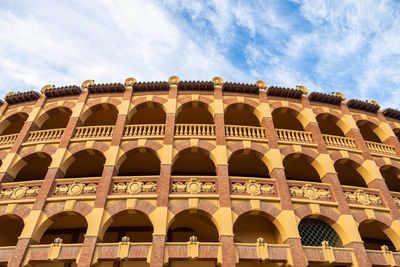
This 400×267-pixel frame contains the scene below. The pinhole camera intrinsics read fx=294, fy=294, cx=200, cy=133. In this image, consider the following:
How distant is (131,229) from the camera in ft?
55.8

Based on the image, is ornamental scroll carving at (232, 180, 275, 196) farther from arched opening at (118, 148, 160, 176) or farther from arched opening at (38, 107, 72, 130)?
arched opening at (38, 107, 72, 130)

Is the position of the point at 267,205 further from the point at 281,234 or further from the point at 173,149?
the point at 173,149

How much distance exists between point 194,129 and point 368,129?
13.5m

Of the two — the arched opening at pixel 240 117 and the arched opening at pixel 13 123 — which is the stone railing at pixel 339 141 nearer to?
the arched opening at pixel 240 117

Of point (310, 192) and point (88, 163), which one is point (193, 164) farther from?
point (310, 192)

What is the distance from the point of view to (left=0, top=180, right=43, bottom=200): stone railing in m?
15.5

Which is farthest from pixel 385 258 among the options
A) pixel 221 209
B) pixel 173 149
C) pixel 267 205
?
pixel 173 149

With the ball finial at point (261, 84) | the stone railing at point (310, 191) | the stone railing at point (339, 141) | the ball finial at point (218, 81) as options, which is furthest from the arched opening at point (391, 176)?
the ball finial at point (218, 81)

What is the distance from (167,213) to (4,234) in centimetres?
1041

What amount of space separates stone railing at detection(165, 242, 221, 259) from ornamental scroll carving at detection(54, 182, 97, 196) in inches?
200

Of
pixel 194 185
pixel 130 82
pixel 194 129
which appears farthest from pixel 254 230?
pixel 130 82

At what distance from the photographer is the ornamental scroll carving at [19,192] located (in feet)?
51.0

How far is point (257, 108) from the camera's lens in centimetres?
1911

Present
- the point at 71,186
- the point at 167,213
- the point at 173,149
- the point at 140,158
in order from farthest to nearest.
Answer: the point at 140,158 → the point at 173,149 → the point at 71,186 → the point at 167,213
